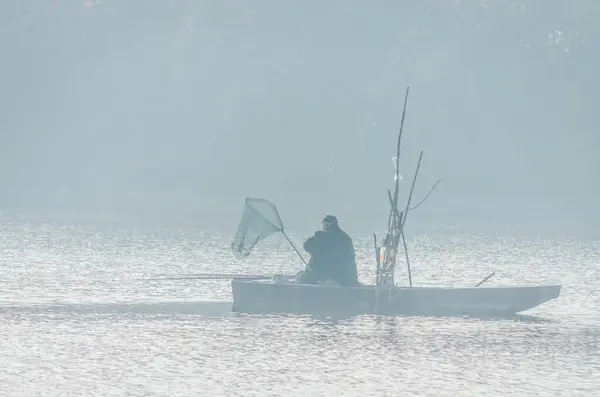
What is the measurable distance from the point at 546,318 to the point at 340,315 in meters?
6.51

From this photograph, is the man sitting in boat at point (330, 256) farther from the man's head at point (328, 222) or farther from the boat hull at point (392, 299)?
the boat hull at point (392, 299)

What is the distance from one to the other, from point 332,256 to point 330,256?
6 cm

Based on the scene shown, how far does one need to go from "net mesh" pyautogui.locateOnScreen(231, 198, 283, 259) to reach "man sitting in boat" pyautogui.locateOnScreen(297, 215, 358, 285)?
146 inches

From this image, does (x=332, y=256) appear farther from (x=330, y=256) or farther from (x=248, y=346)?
(x=248, y=346)

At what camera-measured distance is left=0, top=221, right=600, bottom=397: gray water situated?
36.9 m

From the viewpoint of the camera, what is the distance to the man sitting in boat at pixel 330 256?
47031 mm

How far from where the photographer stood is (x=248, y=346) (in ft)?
140

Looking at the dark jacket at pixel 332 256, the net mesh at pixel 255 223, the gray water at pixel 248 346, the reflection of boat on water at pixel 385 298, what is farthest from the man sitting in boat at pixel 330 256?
the net mesh at pixel 255 223

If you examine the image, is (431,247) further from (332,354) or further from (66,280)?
(332,354)

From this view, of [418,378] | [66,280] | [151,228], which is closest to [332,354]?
[418,378]

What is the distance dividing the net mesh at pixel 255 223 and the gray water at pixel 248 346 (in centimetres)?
213

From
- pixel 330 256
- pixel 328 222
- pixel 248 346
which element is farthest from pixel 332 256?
pixel 248 346

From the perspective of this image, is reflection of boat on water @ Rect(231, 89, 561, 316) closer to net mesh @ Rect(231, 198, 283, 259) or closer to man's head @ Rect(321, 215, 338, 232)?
man's head @ Rect(321, 215, 338, 232)

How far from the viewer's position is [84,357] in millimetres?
40250
